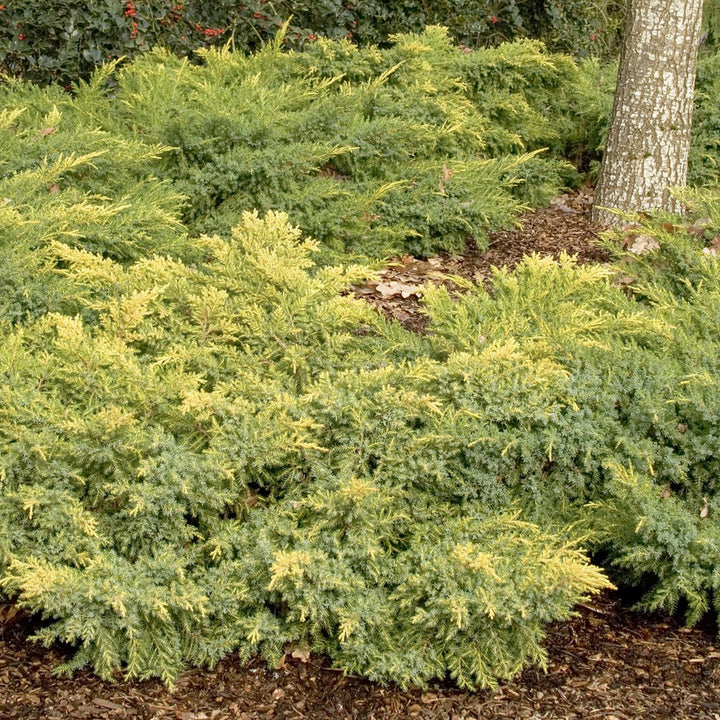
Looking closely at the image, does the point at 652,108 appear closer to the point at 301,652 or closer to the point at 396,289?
the point at 396,289

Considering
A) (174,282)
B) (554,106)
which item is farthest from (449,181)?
(174,282)

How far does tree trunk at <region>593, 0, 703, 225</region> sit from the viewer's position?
5.82 metres

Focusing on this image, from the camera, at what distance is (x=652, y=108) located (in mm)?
5984

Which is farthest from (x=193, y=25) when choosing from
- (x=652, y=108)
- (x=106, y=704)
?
(x=106, y=704)

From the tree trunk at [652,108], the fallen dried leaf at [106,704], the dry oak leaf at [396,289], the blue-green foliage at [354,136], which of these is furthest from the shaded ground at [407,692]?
the tree trunk at [652,108]

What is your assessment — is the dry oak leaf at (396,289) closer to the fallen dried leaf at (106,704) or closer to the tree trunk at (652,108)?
the tree trunk at (652,108)

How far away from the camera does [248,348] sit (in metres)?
3.65

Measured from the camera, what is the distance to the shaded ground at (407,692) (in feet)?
9.57

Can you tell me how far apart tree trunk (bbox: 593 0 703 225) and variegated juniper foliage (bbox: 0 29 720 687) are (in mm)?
2149

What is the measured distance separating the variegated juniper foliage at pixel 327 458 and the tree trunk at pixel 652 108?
84.6 inches

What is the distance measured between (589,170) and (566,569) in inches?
209

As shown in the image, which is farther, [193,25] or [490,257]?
[193,25]

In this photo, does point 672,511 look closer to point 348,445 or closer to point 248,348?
point 348,445

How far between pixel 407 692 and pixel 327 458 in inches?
32.6
